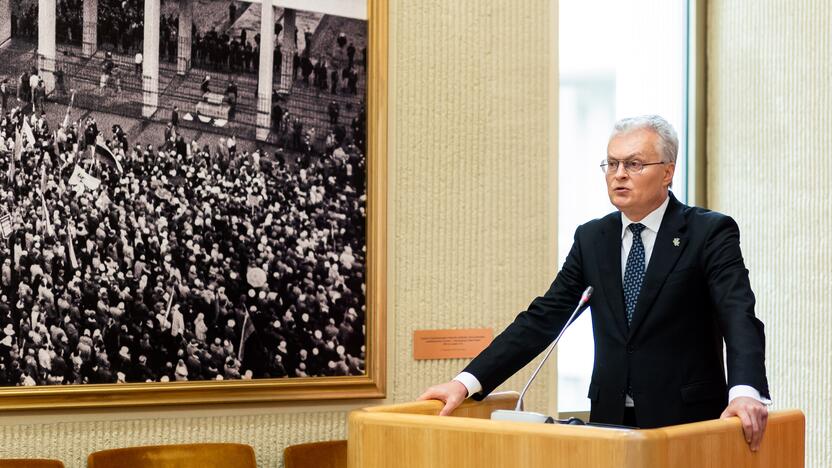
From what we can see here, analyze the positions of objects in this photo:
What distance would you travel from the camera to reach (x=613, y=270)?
2.62 m

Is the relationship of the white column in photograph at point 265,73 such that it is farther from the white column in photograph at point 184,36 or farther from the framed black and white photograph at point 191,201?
the white column in photograph at point 184,36

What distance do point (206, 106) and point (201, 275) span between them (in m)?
0.57

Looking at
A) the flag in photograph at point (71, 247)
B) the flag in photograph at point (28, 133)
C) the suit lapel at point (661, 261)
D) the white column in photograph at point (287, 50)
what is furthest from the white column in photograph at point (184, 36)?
the suit lapel at point (661, 261)

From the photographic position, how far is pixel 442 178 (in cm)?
370

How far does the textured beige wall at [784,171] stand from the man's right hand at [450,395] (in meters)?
2.13

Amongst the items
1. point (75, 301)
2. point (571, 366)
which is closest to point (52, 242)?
point (75, 301)

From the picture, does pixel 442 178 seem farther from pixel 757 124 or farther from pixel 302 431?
pixel 757 124

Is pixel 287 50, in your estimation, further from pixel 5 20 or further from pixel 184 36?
pixel 5 20

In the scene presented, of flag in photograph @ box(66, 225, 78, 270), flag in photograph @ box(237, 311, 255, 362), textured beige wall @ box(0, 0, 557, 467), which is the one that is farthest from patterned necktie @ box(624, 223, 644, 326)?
flag in photograph @ box(66, 225, 78, 270)

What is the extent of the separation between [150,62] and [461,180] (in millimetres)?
1189

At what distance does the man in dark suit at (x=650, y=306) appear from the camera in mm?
2500

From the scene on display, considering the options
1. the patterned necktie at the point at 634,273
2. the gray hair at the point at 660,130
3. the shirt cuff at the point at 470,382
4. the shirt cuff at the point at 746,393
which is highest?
the gray hair at the point at 660,130

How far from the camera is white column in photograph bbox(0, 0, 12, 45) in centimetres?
312

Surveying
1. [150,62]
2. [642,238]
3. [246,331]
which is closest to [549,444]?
[642,238]
